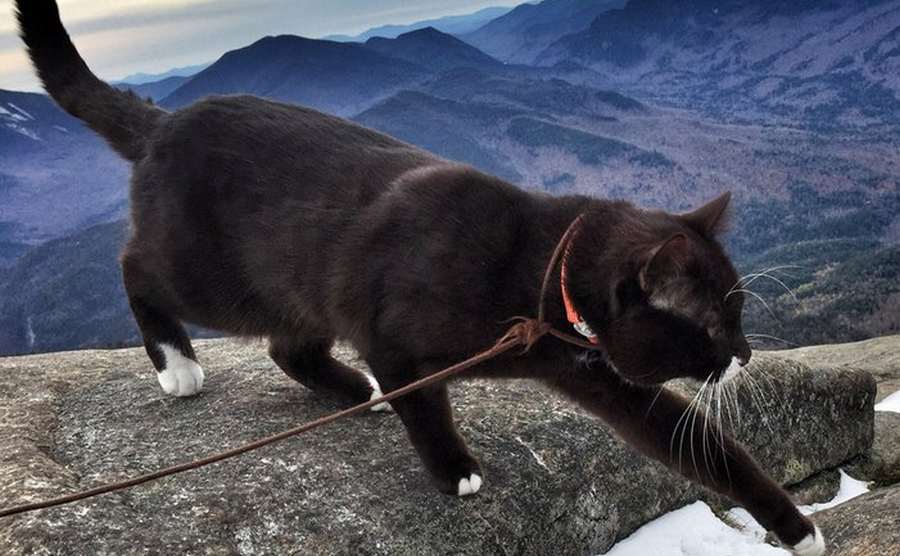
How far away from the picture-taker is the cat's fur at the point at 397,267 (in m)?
3.46

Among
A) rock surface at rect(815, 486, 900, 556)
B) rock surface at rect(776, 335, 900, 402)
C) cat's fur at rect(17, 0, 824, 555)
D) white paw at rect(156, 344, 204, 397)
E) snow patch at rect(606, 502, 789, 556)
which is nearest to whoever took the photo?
cat's fur at rect(17, 0, 824, 555)

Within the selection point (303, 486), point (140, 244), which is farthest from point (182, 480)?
point (140, 244)

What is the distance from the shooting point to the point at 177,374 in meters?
5.32

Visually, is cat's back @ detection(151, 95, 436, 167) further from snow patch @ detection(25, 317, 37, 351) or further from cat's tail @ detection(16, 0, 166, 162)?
snow patch @ detection(25, 317, 37, 351)

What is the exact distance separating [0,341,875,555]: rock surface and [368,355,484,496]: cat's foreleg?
17 cm

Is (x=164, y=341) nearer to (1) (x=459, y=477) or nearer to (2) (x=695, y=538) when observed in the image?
(1) (x=459, y=477)

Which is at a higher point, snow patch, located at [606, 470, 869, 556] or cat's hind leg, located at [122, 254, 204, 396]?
cat's hind leg, located at [122, 254, 204, 396]

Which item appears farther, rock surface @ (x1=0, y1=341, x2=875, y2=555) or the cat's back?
the cat's back

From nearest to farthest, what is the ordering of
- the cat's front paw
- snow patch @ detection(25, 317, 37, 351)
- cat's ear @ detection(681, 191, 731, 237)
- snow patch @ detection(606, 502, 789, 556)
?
cat's ear @ detection(681, 191, 731, 237) < the cat's front paw < snow patch @ detection(606, 502, 789, 556) < snow patch @ detection(25, 317, 37, 351)

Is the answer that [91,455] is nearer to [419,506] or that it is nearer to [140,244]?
[140,244]

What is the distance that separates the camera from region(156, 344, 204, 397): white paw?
5.32 m

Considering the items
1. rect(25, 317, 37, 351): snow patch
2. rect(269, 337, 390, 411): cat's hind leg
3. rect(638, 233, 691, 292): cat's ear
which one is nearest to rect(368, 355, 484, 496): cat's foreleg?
rect(269, 337, 390, 411): cat's hind leg

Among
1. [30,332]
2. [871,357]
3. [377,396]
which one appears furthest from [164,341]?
[30,332]

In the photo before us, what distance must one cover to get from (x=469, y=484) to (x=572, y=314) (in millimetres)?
1389
